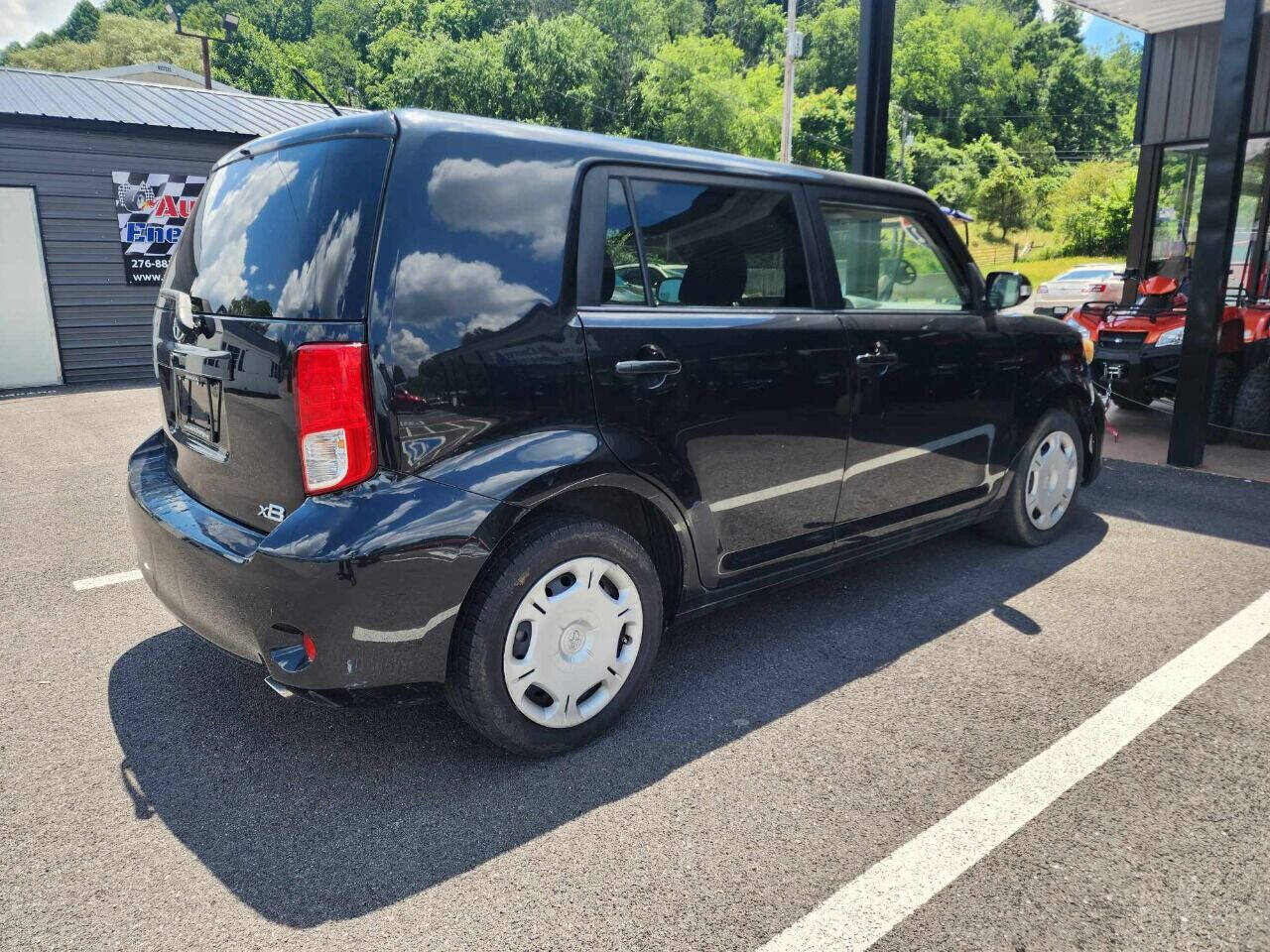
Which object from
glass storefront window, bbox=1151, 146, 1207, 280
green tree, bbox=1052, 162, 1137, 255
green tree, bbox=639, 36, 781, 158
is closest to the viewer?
glass storefront window, bbox=1151, 146, 1207, 280

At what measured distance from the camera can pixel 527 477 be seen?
246cm

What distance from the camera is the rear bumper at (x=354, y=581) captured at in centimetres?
224

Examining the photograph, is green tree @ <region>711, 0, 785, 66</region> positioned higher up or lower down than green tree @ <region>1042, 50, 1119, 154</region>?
higher up

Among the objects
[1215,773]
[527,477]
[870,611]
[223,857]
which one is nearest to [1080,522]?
[870,611]

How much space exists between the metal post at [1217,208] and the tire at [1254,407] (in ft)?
3.65

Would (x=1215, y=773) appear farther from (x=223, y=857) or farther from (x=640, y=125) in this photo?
(x=640, y=125)

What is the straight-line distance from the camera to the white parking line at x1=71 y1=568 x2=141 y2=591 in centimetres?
410

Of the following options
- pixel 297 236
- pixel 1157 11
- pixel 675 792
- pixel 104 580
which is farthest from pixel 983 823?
pixel 1157 11

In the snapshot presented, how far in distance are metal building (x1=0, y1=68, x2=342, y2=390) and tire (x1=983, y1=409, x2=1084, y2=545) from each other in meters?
10.8

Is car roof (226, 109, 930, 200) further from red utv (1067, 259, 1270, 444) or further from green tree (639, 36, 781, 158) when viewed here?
green tree (639, 36, 781, 158)

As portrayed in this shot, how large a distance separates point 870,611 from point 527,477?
1939mm

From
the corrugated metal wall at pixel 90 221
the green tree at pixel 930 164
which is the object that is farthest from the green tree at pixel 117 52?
the corrugated metal wall at pixel 90 221

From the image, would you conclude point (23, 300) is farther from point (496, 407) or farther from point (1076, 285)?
point (1076, 285)

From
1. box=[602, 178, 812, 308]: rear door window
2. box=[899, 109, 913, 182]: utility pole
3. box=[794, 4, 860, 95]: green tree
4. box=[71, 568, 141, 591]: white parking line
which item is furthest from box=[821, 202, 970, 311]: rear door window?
box=[794, 4, 860, 95]: green tree
